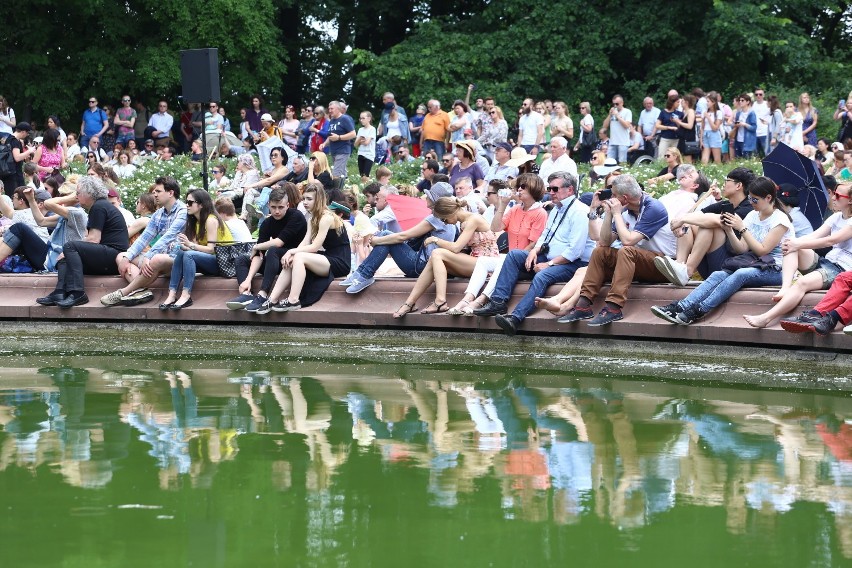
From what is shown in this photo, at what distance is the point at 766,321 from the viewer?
1034cm

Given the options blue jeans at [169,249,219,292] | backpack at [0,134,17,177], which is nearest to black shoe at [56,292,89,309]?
blue jeans at [169,249,219,292]

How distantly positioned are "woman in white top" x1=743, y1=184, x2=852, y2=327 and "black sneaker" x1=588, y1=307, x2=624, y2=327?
1080 millimetres

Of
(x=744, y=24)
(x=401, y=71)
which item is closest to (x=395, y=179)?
(x=401, y=71)

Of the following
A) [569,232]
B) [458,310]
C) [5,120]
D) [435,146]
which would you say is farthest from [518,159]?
[5,120]

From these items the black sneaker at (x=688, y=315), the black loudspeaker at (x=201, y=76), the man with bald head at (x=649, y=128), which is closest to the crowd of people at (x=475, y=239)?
the black sneaker at (x=688, y=315)

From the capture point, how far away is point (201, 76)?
1534 cm

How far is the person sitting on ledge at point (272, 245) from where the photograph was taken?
41.5ft

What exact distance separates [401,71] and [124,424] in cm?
2124

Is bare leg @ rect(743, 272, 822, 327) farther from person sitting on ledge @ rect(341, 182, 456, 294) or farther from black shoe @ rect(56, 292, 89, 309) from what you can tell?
black shoe @ rect(56, 292, 89, 309)

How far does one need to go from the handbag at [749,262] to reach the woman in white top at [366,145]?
446 inches

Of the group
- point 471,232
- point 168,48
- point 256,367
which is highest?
point 168,48

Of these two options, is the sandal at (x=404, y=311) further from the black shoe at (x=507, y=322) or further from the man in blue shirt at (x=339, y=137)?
the man in blue shirt at (x=339, y=137)

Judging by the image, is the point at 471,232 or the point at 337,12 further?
the point at 337,12

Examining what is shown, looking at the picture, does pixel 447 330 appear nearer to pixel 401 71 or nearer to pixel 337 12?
pixel 401 71
